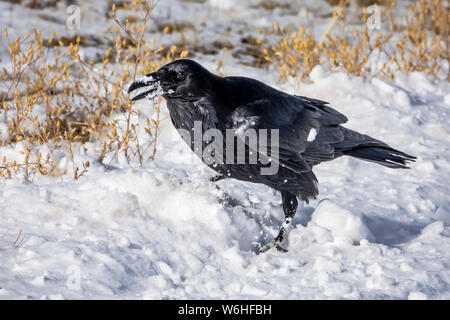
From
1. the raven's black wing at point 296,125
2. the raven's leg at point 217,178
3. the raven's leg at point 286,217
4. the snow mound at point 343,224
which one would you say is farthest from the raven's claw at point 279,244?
the raven's leg at point 217,178

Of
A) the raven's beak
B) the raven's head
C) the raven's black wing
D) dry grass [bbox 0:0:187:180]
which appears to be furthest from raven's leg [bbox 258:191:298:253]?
dry grass [bbox 0:0:187:180]

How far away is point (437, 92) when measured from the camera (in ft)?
19.0

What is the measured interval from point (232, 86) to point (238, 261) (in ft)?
3.19

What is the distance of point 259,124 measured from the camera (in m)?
3.25

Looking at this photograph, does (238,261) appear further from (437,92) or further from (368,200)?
(437,92)

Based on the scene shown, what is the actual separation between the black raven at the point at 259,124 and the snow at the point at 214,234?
0.69 ft

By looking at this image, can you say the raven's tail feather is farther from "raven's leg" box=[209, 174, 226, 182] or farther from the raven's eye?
the raven's eye

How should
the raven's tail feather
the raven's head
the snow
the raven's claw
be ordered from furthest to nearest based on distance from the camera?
the raven's tail feather < the raven's claw < the raven's head < the snow

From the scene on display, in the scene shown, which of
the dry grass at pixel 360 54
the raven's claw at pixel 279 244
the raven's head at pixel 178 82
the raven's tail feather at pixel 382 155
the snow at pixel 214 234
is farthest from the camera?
the dry grass at pixel 360 54

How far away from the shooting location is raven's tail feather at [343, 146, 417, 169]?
3.66 m

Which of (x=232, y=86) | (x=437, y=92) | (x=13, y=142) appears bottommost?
(x=13, y=142)

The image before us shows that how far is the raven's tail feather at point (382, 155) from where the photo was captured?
12.0ft

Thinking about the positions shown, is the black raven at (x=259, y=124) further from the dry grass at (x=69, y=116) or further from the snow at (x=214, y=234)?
the dry grass at (x=69, y=116)
